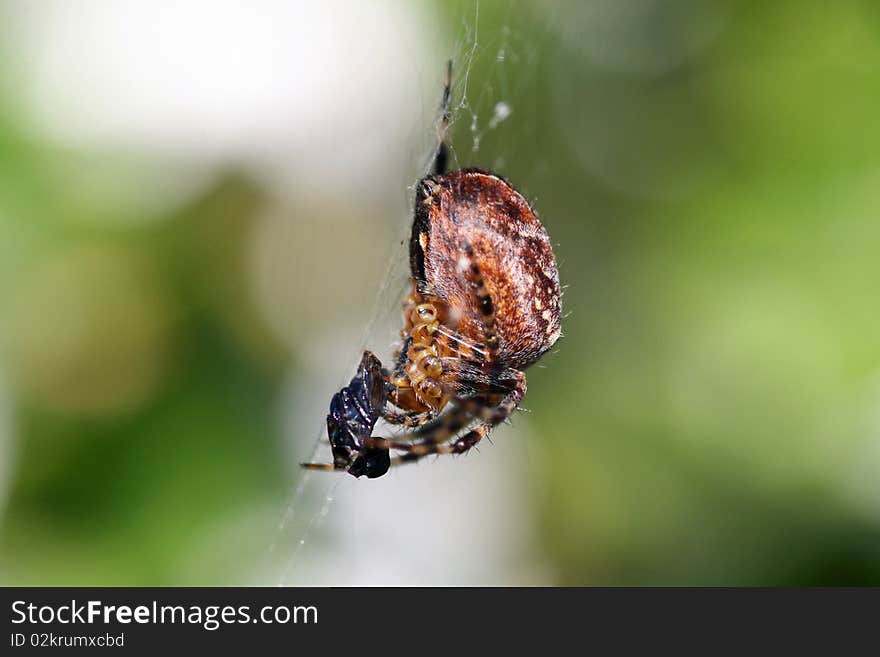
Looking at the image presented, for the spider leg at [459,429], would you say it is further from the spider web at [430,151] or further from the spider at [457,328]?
the spider web at [430,151]

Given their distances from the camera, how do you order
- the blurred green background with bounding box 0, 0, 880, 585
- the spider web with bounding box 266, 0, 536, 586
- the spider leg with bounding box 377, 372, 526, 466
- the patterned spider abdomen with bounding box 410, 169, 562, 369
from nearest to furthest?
the patterned spider abdomen with bounding box 410, 169, 562, 369 → the spider leg with bounding box 377, 372, 526, 466 → the spider web with bounding box 266, 0, 536, 586 → the blurred green background with bounding box 0, 0, 880, 585

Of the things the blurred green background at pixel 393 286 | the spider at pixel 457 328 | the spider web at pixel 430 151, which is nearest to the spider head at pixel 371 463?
the spider at pixel 457 328

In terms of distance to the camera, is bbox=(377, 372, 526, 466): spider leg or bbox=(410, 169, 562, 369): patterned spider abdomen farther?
bbox=(377, 372, 526, 466): spider leg

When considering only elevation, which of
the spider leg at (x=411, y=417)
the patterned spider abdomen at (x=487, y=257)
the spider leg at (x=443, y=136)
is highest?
the spider leg at (x=443, y=136)

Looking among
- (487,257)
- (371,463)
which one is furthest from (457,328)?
(371,463)

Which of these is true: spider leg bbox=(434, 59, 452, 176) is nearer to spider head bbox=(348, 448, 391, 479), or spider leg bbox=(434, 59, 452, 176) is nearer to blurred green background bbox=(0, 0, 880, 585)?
blurred green background bbox=(0, 0, 880, 585)

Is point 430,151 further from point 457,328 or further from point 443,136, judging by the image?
point 457,328

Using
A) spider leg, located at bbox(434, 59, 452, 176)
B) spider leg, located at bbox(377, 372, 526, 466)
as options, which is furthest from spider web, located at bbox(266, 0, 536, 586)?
spider leg, located at bbox(377, 372, 526, 466)
